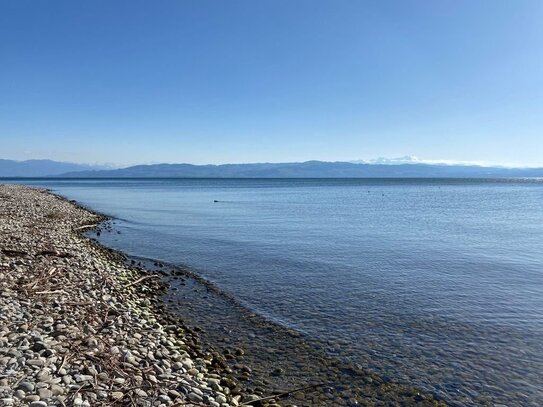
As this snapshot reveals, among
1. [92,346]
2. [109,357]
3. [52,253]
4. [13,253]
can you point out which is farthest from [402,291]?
[13,253]

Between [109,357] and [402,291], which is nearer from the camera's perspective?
[109,357]

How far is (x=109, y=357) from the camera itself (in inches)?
343

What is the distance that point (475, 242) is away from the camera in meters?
31.2

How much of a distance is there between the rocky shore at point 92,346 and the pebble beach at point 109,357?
0.02 m

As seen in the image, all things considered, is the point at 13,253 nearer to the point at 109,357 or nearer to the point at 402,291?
the point at 109,357

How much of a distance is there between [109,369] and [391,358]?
24.2 ft

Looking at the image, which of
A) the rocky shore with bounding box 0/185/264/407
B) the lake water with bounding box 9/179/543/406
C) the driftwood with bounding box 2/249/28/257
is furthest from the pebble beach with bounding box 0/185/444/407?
the lake water with bounding box 9/179/543/406

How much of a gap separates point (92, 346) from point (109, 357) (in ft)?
2.30

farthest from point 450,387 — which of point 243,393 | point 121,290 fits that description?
point 121,290

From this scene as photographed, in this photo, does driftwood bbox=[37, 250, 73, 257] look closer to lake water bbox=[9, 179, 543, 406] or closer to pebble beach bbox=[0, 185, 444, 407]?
pebble beach bbox=[0, 185, 444, 407]

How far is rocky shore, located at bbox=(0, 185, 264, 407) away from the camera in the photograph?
23.8 feet

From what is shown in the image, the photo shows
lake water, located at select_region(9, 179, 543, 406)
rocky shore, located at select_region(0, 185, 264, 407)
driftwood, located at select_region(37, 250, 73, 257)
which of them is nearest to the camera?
rocky shore, located at select_region(0, 185, 264, 407)

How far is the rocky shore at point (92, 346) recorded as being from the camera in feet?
23.8

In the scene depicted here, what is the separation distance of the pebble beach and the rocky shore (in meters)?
0.02
